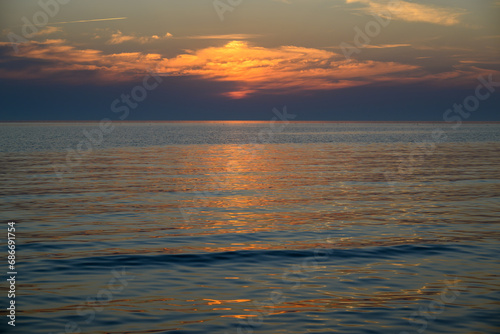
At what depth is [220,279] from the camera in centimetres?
1488

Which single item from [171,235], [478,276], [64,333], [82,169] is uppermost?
[82,169]

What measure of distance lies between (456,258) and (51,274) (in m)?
13.5

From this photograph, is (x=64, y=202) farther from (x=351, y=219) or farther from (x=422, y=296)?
A: (x=422, y=296)

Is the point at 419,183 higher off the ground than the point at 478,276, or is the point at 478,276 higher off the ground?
the point at 419,183

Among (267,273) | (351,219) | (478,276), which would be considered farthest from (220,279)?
(351,219)

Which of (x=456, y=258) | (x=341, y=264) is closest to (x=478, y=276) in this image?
(x=456, y=258)

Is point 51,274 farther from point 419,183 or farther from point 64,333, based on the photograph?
point 419,183

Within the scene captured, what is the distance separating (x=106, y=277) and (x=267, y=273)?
4.95 meters

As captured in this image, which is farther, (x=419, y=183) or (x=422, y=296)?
(x=419, y=183)

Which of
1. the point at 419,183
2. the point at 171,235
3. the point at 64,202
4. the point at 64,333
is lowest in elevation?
the point at 64,333

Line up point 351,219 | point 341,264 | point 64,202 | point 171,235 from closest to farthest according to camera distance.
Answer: point 341,264 → point 171,235 → point 351,219 → point 64,202

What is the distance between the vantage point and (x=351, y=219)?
77.9 ft

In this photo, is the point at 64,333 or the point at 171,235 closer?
the point at 64,333

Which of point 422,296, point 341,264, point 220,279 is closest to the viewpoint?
point 422,296
